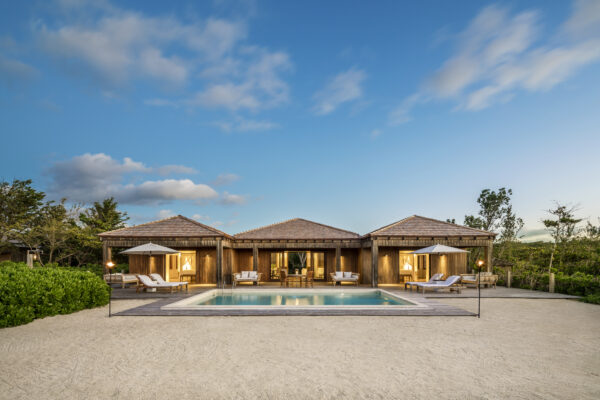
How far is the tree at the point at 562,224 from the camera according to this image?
18812mm

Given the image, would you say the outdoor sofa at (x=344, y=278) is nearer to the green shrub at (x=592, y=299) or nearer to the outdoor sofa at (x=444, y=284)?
the outdoor sofa at (x=444, y=284)

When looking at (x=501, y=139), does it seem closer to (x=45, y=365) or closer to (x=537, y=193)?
(x=537, y=193)

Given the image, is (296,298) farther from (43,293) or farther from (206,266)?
(43,293)

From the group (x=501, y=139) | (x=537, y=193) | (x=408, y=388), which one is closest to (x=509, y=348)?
(x=408, y=388)

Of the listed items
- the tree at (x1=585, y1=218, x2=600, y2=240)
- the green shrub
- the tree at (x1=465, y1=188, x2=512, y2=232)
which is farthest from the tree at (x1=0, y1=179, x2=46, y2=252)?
the tree at (x1=585, y1=218, x2=600, y2=240)

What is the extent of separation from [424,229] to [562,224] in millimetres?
9401

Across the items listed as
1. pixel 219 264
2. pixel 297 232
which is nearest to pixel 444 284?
pixel 297 232

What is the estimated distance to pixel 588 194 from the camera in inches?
733

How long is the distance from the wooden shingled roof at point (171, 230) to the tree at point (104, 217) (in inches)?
466

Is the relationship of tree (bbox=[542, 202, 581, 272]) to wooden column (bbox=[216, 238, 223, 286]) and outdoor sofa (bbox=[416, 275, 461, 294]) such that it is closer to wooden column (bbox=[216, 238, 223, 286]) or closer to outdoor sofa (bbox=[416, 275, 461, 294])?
outdoor sofa (bbox=[416, 275, 461, 294])

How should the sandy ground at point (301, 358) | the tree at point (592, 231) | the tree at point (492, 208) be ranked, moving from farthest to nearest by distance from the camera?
the tree at point (492, 208) < the tree at point (592, 231) < the sandy ground at point (301, 358)

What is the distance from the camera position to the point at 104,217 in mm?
26625

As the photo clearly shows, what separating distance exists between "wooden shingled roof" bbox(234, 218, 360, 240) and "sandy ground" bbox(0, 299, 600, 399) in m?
8.87

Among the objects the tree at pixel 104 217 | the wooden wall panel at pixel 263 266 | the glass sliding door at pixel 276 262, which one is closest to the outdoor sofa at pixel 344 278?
the glass sliding door at pixel 276 262
